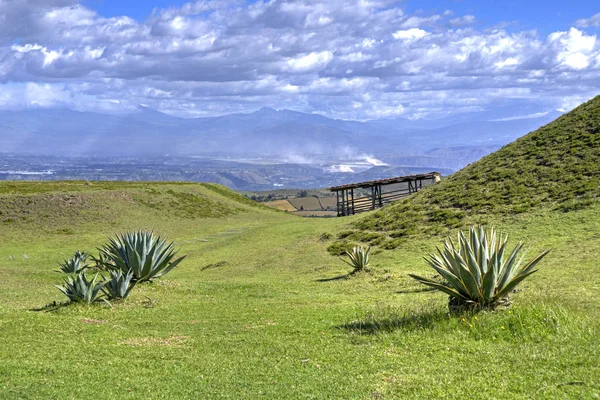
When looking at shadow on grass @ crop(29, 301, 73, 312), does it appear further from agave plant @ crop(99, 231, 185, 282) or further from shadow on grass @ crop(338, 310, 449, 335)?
shadow on grass @ crop(338, 310, 449, 335)

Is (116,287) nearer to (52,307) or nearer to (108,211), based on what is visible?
(52,307)

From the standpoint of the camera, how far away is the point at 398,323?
35.9 feet

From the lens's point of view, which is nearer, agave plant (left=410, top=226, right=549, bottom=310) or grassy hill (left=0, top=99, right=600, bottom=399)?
grassy hill (left=0, top=99, right=600, bottom=399)

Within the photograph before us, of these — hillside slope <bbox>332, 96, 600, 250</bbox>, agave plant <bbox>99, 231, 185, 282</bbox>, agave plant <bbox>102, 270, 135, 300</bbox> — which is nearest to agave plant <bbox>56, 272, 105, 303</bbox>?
agave plant <bbox>102, 270, 135, 300</bbox>

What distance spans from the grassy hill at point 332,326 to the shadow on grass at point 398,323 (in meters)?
0.03

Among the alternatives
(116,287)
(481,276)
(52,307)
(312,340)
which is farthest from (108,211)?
(481,276)

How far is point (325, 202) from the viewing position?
129 m

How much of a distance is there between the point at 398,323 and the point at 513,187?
24.2 meters

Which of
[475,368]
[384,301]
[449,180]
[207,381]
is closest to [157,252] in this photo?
[384,301]

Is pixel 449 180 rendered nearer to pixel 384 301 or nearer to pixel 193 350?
pixel 384 301

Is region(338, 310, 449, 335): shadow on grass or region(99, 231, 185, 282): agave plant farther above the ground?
region(99, 231, 185, 282): agave plant

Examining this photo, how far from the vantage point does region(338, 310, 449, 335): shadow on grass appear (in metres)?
10.6

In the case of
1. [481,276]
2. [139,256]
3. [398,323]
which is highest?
[481,276]

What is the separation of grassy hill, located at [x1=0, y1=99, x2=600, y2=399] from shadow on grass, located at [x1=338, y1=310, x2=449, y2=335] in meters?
0.03
